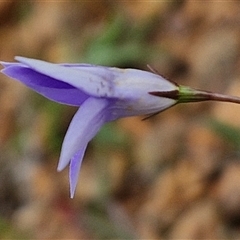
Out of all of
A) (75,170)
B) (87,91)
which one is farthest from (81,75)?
(75,170)

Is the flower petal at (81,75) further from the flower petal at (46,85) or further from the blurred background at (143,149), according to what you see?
the blurred background at (143,149)

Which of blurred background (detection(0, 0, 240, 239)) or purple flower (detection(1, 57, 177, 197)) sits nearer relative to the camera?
purple flower (detection(1, 57, 177, 197))

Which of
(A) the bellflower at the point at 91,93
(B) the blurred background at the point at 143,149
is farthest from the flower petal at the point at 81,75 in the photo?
(B) the blurred background at the point at 143,149

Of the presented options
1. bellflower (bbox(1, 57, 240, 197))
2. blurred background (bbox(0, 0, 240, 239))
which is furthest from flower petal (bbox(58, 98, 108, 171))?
blurred background (bbox(0, 0, 240, 239))

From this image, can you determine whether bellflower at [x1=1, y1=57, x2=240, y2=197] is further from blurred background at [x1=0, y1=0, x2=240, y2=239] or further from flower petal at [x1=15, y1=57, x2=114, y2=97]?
blurred background at [x1=0, y1=0, x2=240, y2=239]

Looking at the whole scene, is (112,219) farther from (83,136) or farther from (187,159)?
(83,136)

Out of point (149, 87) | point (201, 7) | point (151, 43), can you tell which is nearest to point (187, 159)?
point (151, 43)
